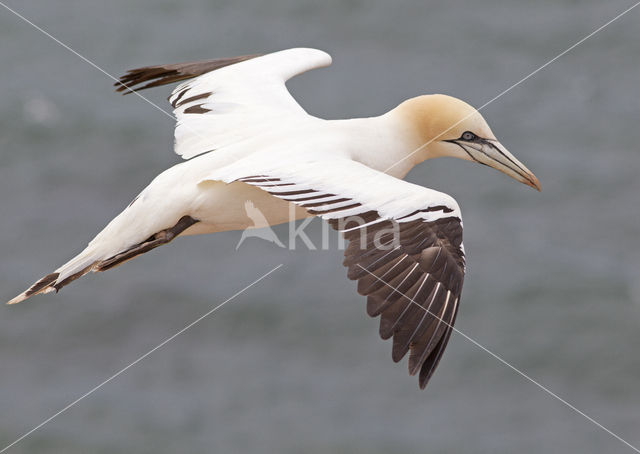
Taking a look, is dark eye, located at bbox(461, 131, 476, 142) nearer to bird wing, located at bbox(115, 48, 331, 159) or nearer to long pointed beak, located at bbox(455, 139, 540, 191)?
long pointed beak, located at bbox(455, 139, 540, 191)

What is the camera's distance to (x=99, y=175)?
695 inches

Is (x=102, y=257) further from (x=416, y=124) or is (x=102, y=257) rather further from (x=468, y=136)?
(x=468, y=136)

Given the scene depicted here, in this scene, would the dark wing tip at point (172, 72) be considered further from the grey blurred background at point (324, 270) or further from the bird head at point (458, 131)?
the grey blurred background at point (324, 270)

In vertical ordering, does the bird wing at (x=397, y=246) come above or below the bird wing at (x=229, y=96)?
below

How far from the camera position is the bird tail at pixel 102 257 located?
7.66 metres

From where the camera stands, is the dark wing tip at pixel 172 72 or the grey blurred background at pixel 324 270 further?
the grey blurred background at pixel 324 270

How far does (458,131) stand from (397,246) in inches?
69.3

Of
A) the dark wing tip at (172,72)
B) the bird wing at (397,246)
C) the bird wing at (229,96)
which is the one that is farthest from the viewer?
the dark wing tip at (172,72)

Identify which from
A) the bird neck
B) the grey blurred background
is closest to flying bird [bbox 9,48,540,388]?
the bird neck

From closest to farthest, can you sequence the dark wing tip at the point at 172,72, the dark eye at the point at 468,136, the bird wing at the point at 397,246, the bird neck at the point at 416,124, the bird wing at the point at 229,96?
1. the bird wing at the point at 397,246
2. the bird neck at the point at 416,124
3. the dark eye at the point at 468,136
4. the bird wing at the point at 229,96
5. the dark wing tip at the point at 172,72

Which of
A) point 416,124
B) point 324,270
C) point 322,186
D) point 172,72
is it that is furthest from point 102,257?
point 324,270

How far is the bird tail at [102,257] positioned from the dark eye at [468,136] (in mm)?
1860

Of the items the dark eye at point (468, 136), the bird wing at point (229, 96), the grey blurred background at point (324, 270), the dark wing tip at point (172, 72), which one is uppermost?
the dark wing tip at point (172, 72)

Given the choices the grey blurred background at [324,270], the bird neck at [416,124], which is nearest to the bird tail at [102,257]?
the bird neck at [416,124]
